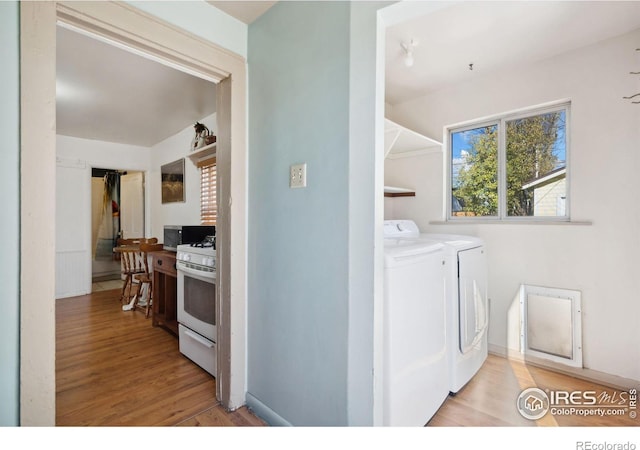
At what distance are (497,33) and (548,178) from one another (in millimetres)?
1171

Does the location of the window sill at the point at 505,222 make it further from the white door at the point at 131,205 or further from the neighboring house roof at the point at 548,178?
the white door at the point at 131,205

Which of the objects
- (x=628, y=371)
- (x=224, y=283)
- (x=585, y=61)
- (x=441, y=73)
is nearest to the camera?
(x=224, y=283)

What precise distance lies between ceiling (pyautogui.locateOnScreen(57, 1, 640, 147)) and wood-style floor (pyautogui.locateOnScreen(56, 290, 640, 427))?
7.16ft

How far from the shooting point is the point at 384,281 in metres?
1.32

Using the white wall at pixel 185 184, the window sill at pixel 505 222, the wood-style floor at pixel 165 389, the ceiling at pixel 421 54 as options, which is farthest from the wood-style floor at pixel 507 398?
the white wall at pixel 185 184

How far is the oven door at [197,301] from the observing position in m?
2.08

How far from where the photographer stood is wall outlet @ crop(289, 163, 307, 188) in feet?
4.77

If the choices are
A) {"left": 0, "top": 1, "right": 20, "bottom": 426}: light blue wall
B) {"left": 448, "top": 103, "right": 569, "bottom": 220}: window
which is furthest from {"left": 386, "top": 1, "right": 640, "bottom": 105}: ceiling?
Result: {"left": 0, "top": 1, "right": 20, "bottom": 426}: light blue wall

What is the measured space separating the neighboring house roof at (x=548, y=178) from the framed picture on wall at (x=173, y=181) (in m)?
4.09

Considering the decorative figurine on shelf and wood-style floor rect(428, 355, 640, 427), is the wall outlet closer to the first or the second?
wood-style floor rect(428, 355, 640, 427)

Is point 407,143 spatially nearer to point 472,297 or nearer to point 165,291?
point 472,297
